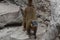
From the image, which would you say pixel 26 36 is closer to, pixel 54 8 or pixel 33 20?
pixel 33 20

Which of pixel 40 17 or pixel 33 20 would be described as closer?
pixel 33 20

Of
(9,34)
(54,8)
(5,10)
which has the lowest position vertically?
(9,34)

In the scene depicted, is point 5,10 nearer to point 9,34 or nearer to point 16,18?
point 16,18

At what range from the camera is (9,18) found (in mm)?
3240

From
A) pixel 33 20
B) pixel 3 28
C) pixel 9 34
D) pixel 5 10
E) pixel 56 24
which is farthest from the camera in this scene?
pixel 5 10

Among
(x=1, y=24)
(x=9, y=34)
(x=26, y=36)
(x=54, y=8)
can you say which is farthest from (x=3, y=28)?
(x=54, y=8)

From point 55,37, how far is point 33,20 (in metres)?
0.43

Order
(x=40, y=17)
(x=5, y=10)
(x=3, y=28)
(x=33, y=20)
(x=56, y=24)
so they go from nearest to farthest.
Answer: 1. (x=56, y=24)
2. (x=33, y=20)
3. (x=3, y=28)
4. (x=5, y=10)
5. (x=40, y=17)

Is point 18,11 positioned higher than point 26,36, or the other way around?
point 18,11

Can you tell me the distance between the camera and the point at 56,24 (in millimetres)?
2355

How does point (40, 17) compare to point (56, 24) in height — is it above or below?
below

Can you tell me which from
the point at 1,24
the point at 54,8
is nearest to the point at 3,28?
the point at 1,24

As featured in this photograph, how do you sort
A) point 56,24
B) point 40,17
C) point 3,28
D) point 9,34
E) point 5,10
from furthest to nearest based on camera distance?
point 40,17 < point 5,10 < point 3,28 < point 9,34 < point 56,24

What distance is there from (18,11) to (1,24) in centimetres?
40
